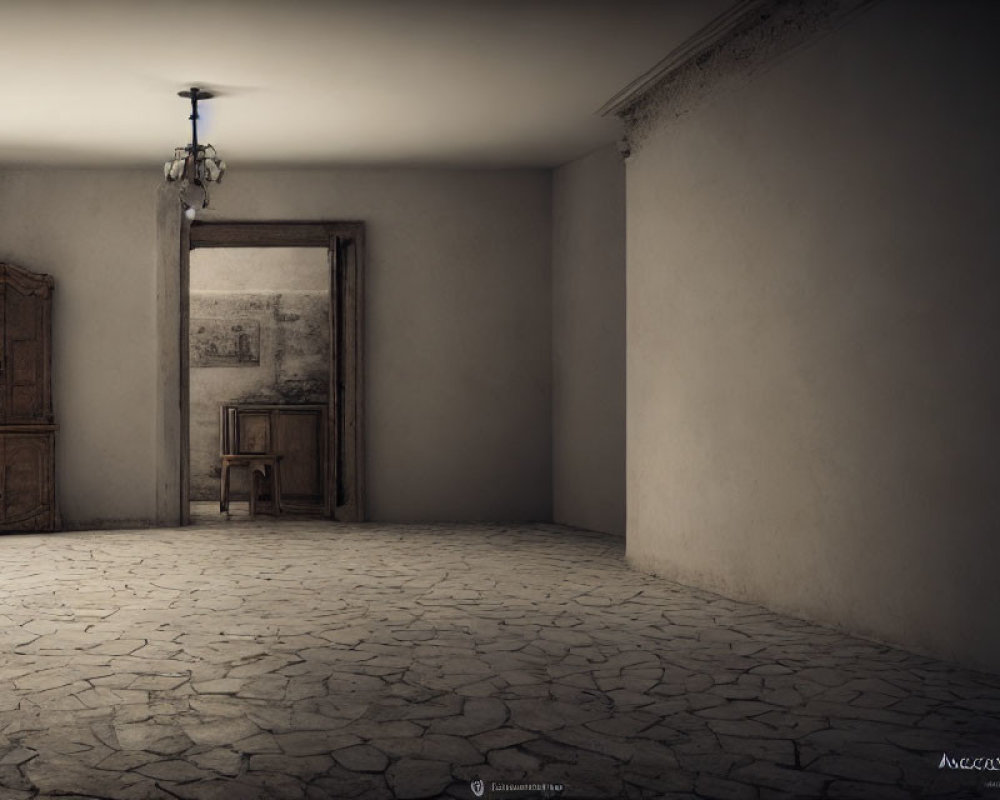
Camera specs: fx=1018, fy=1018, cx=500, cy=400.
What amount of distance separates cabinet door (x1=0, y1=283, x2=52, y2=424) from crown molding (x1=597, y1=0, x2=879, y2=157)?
5.24 meters

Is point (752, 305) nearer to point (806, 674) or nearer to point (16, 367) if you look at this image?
point (806, 674)

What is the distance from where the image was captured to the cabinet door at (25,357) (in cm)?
881

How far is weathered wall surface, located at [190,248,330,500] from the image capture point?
40.0ft

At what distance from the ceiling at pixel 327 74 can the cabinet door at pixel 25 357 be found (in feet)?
4.25

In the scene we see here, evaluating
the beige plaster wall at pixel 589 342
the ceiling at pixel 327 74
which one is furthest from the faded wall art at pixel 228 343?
the beige plaster wall at pixel 589 342

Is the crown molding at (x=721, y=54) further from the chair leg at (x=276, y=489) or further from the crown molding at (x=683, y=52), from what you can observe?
the chair leg at (x=276, y=489)

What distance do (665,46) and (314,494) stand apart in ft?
21.0

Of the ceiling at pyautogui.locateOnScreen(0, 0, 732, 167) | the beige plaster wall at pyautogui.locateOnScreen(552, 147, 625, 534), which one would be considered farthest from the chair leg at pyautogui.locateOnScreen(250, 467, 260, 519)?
the ceiling at pyautogui.locateOnScreen(0, 0, 732, 167)

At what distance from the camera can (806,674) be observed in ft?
13.6

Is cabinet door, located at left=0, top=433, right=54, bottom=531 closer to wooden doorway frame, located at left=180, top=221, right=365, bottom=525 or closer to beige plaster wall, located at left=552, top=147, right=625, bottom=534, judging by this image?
wooden doorway frame, located at left=180, top=221, right=365, bottom=525

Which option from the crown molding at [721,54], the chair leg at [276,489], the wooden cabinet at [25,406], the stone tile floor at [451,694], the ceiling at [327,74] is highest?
the ceiling at [327,74]

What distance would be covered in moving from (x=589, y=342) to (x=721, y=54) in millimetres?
3360

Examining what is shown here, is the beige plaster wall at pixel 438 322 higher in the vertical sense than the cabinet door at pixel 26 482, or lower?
higher

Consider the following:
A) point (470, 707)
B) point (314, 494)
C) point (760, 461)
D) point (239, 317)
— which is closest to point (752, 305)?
point (760, 461)
